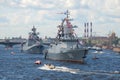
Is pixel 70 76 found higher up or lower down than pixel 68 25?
lower down

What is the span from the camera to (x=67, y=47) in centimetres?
13575

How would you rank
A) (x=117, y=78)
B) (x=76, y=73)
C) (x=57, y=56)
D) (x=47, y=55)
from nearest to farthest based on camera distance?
(x=117, y=78) → (x=76, y=73) → (x=57, y=56) → (x=47, y=55)

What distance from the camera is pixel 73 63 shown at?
430 feet

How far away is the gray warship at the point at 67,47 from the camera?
132 m

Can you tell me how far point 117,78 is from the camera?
8438 centimetres

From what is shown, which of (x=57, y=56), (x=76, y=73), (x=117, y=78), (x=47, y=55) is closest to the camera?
(x=117, y=78)

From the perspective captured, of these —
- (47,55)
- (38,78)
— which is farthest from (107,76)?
(47,55)

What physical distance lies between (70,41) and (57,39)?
12.7m

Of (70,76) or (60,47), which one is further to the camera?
(60,47)

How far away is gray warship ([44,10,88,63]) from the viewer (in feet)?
433

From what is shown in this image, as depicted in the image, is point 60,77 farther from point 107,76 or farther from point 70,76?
point 107,76

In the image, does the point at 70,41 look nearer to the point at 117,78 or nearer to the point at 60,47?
the point at 60,47

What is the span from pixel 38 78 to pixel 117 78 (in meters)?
15.7

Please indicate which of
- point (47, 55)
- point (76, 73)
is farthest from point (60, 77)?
point (47, 55)
